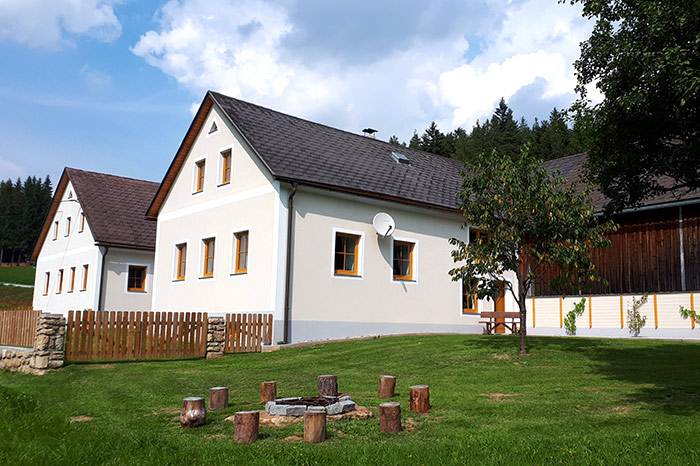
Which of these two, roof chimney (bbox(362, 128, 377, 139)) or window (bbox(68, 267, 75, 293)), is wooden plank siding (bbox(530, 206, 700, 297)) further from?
window (bbox(68, 267, 75, 293))

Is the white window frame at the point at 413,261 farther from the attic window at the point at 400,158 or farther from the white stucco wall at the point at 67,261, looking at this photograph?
the white stucco wall at the point at 67,261

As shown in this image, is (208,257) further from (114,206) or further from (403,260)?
(114,206)

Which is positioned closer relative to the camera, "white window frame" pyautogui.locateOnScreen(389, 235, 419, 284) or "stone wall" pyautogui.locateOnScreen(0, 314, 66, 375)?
"stone wall" pyautogui.locateOnScreen(0, 314, 66, 375)

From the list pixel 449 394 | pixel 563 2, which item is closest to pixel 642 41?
pixel 563 2

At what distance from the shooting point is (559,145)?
53969 mm

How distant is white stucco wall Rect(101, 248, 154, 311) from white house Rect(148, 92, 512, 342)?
4.79m

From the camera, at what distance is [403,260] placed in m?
21.3

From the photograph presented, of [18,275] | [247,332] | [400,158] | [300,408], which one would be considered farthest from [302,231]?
[18,275]

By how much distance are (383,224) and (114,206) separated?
16890mm

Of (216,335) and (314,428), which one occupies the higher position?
(216,335)

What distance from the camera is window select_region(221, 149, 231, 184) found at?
21562 mm

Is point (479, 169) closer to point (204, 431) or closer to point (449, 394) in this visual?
point (449, 394)

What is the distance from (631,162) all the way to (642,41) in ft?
5.85

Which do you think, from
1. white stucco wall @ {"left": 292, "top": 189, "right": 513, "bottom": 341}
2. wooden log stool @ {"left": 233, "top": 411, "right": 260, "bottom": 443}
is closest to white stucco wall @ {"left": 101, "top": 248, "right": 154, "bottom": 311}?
white stucco wall @ {"left": 292, "top": 189, "right": 513, "bottom": 341}
